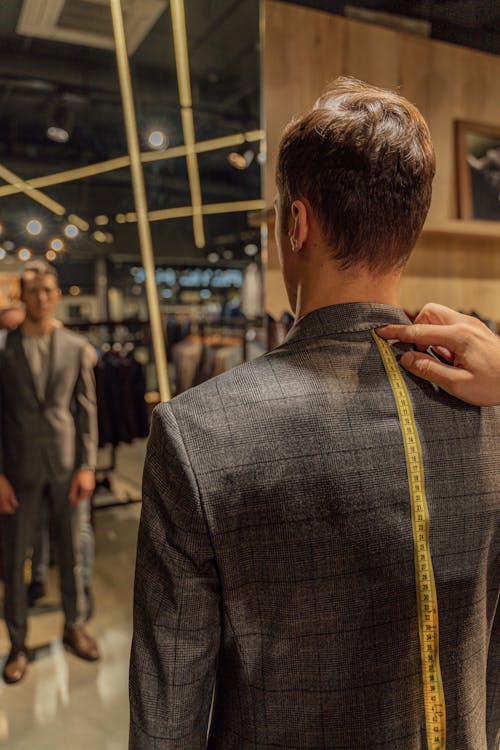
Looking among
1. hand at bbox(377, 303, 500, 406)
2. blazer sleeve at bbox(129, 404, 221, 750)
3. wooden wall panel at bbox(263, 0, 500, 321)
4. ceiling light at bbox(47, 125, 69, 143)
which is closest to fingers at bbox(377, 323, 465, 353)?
hand at bbox(377, 303, 500, 406)

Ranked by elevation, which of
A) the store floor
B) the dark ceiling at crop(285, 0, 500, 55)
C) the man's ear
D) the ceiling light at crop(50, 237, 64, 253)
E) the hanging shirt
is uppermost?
the dark ceiling at crop(285, 0, 500, 55)

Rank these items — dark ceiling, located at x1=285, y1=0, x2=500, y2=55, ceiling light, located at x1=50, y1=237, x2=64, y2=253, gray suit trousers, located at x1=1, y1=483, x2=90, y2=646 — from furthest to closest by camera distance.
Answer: gray suit trousers, located at x1=1, y1=483, x2=90, y2=646 → ceiling light, located at x1=50, y1=237, x2=64, y2=253 → dark ceiling, located at x1=285, y1=0, x2=500, y2=55

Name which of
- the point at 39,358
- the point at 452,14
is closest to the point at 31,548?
the point at 39,358

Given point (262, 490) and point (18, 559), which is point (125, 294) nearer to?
point (18, 559)

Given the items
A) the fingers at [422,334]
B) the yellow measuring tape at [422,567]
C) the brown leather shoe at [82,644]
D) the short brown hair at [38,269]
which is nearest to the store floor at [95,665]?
the brown leather shoe at [82,644]

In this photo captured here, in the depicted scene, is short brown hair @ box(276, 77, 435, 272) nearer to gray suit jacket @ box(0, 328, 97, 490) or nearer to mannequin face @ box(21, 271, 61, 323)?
mannequin face @ box(21, 271, 61, 323)

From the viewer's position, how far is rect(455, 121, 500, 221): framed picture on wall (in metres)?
2.40

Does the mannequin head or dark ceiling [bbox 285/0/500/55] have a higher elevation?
dark ceiling [bbox 285/0/500/55]

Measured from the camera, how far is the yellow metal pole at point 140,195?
2.18 metres

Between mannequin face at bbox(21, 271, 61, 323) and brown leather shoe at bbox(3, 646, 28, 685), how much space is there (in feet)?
4.19

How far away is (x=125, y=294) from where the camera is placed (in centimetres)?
236

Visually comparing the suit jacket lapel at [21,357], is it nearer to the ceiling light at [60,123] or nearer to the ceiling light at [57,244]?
the ceiling light at [57,244]

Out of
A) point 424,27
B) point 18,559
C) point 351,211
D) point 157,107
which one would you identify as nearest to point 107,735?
point 18,559

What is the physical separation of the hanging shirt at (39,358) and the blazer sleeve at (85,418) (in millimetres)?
128
